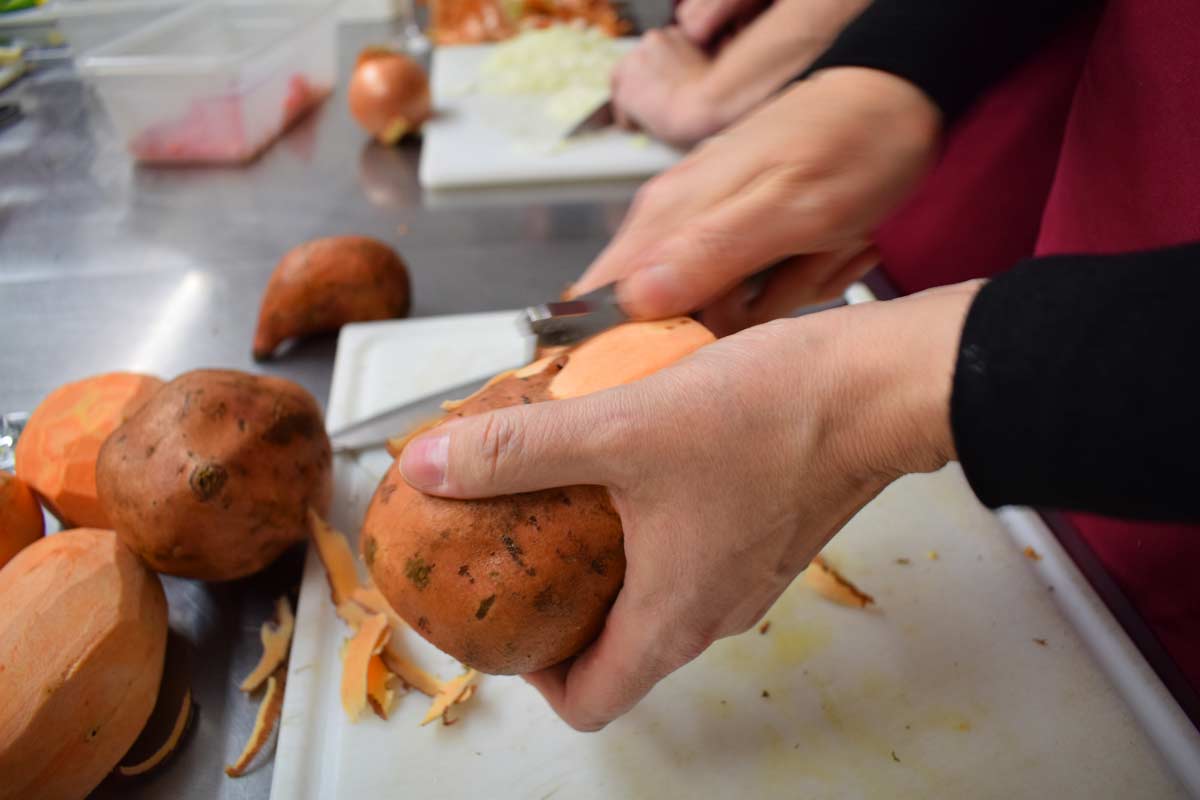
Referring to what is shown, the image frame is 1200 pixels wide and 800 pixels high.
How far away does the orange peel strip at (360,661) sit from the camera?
3.57 ft

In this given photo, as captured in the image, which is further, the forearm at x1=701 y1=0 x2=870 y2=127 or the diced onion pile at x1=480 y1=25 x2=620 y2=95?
the diced onion pile at x1=480 y1=25 x2=620 y2=95

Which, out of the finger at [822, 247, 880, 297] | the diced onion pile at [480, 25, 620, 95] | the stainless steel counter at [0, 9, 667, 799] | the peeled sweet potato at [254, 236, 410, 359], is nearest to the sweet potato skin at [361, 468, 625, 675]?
the stainless steel counter at [0, 9, 667, 799]

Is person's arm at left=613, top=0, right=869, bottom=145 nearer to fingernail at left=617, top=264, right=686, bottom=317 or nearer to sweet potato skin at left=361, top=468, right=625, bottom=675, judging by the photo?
fingernail at left=617, top=264, right=686, bottom=317

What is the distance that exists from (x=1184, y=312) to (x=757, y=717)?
29.1 inches

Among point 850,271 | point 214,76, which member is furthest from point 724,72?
→ point 214,76

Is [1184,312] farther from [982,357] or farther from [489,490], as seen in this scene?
[489,490]

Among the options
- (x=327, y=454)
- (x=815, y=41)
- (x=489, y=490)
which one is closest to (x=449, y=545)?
(x=489, y=490)

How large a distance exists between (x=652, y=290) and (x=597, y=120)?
1.59 m

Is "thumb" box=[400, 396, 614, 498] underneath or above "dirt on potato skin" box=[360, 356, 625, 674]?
above

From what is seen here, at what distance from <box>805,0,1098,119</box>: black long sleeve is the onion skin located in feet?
5.25

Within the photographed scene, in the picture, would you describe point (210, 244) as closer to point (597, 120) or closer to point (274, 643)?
point (597, 120)

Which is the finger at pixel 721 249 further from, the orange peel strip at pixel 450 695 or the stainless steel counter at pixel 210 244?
the stainless steel counter at pixel 210 244

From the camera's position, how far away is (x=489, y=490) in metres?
0.85

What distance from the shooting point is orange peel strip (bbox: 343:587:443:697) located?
3.70ft
